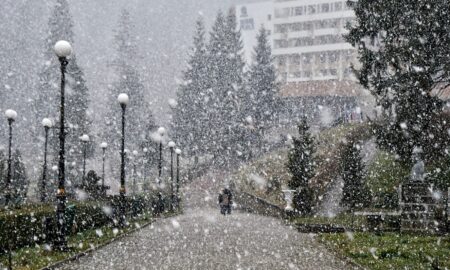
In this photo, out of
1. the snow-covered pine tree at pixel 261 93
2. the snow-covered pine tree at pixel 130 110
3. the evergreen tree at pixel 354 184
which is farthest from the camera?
the snow-covered pine tree at pixel 130 110

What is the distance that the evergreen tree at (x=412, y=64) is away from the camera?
24.9 metres

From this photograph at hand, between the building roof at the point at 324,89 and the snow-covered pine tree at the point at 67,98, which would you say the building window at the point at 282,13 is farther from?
the snow-covered pine tree at the point at 67,98

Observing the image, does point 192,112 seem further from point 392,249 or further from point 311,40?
point 311,40

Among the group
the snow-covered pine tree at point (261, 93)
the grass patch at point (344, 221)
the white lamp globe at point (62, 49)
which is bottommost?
the grass patch at point (344, 221)

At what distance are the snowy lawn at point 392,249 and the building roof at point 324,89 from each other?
53.4 meters

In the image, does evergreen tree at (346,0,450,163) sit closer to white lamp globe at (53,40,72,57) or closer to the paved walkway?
the paved walkway

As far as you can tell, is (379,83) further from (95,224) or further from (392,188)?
(95,224)

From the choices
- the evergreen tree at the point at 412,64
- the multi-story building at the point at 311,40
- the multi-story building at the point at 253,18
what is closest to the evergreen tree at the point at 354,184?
the evergreen tree at the point at 412,64

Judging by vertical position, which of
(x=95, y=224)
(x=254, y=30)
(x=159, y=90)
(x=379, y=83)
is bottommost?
(x=95, y=224)

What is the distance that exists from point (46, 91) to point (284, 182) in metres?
36.6

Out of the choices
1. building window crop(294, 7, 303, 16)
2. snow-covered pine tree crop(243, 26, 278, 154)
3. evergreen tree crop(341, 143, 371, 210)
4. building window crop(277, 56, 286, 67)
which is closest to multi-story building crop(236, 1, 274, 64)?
building window crop(277, 56, 286, 67)

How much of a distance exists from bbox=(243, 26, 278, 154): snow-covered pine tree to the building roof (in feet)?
35.7

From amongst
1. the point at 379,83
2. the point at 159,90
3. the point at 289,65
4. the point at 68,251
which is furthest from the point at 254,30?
the point at 68,251

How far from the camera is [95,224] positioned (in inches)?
794
